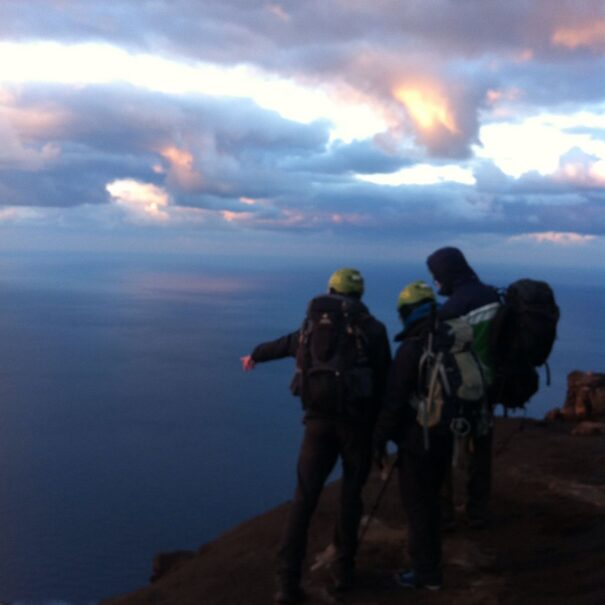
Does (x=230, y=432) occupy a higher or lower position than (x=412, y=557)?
lower

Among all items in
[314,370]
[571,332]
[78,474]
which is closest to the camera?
[314,370]

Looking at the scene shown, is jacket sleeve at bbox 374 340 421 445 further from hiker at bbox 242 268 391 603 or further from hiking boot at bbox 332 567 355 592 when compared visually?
hiking boot at bbox 332 567 355 592

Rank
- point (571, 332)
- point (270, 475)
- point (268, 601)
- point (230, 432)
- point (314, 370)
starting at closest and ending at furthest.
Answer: point (314, 370)
point (268, 601)
point (270, 475)
point (230, 432)
point (571, 332)

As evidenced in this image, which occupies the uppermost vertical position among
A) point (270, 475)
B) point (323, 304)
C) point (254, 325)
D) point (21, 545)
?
point (323, 304)

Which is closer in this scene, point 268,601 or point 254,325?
point 268,601

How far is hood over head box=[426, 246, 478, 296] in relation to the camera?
720 centimetres

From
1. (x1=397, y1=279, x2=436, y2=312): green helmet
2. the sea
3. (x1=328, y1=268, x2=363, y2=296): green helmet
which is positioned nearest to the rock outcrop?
(x1=397, y1=279, x2=436, y2=312): green helmet

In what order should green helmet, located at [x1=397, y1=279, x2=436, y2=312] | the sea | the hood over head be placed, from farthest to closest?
1. the sea
2. the hood over head
3. green helmet, located at [x1=397, y1=279, x2=436, y2=312]

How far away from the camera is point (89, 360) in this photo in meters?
167

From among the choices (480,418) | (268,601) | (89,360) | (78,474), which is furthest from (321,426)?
(89,360)

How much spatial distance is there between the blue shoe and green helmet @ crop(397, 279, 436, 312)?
2.45 meters

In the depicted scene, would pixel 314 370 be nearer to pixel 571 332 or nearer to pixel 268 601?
pixel 268 601

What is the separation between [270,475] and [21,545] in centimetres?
3034

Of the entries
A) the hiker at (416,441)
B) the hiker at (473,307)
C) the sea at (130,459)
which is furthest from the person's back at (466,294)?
the sea at (130,459)
